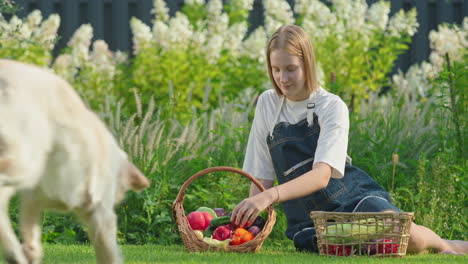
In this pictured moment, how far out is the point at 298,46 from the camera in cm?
432

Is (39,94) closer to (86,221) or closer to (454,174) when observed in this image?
(86,221)

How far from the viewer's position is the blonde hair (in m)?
4.30

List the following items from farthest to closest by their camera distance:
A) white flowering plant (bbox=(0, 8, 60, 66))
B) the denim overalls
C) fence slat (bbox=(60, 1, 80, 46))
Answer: fence slat (bbox=(60, 1, 80, 46)) < white flowering plant (bbox=(0, 8, 60, 66)) < the denim overalls

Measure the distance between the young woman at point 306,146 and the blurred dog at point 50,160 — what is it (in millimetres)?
1863

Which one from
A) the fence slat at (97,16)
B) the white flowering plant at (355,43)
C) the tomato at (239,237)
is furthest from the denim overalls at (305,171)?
the fence slat at (97,16)

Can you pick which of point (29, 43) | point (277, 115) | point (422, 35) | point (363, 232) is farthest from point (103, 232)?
point (422, 35)

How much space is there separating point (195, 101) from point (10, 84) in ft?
18.5

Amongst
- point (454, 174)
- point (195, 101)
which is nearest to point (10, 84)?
point (454, 174)

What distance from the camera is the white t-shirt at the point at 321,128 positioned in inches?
164

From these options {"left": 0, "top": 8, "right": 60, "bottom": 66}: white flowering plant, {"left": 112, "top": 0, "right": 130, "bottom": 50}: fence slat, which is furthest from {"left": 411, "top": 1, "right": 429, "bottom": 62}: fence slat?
{"left": 0, "top": 8, "right": 60, "bottom": 66}: white flowering plant

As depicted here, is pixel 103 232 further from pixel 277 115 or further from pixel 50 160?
pixel 277 115

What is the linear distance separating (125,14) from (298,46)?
241 inches

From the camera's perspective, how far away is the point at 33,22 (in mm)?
8273

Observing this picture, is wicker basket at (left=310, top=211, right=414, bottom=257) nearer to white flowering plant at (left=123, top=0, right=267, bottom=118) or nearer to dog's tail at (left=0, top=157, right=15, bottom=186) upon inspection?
dog's tail at (left=0, top=157, right=15, bottom=186)
